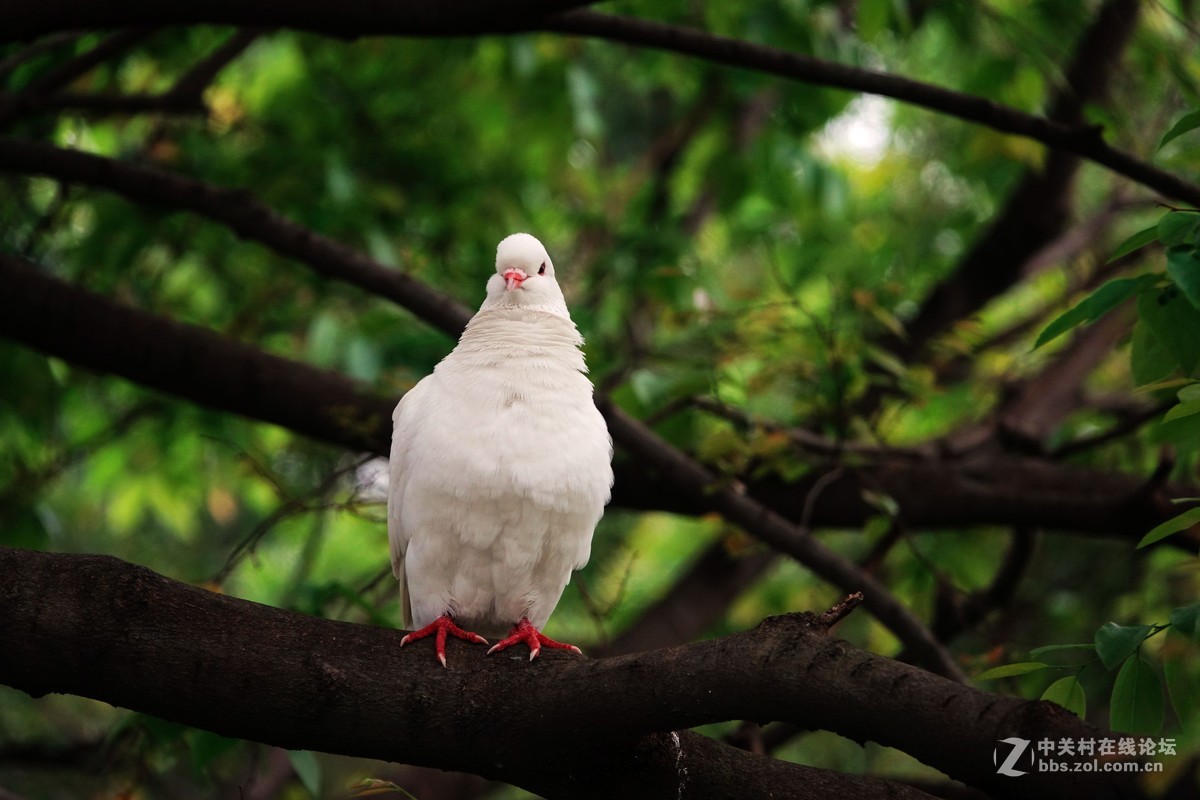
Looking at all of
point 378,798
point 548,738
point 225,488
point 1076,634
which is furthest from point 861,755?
point 548,738

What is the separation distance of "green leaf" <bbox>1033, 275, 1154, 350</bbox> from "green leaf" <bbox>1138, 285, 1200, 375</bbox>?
141mm

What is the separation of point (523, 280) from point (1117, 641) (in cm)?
233

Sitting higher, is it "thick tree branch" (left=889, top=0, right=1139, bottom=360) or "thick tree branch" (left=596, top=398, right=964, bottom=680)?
"thick tree branch" (left=889, top=0, right=1139, bottom=360)

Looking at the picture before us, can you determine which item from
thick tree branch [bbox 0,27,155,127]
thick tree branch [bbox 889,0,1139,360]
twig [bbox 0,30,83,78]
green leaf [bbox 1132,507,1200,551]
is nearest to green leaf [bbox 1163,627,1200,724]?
green leaf [bbox 1132,507,1200,551]

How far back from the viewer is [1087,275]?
766 cm

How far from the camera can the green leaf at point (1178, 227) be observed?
2.58 metres

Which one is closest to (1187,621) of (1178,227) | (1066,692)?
(1066,692)

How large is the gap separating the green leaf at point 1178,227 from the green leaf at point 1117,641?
85cm

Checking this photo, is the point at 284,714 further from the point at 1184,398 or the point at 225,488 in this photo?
the point at 225,488

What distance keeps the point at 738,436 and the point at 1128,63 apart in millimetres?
4540

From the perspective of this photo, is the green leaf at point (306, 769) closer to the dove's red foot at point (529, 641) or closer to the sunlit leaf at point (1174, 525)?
the dove's red foot at point (529, 641)

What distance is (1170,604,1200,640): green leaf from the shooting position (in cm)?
254

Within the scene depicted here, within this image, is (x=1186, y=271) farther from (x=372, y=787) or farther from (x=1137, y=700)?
(x=372, y=787)

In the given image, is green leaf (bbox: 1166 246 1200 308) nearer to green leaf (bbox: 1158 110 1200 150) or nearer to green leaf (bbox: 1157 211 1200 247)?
green leaf (bbox: 1157 211 1200 247)
